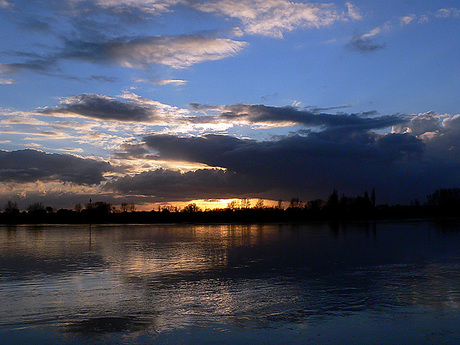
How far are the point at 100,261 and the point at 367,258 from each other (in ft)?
48.5

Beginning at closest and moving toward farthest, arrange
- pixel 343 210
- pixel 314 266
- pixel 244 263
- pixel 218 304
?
1. pixel 218 304
2. pixel 314 266
3. pixel 244 263
4. pixel 343 210

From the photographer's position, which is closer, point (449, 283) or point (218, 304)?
point (218, 304)

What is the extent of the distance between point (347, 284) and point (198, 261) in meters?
9.47

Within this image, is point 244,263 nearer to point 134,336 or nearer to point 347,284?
point 347,284

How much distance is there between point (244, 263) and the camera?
2203 centimetres

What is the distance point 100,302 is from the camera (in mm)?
12961

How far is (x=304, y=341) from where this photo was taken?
30.6 feet

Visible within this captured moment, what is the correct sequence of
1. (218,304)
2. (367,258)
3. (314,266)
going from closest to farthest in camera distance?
(218,304) → (314,266) → (367,258)

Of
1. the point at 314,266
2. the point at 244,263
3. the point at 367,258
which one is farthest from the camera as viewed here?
the point at 367,258

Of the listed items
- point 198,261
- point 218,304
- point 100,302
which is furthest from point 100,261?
point 218,304

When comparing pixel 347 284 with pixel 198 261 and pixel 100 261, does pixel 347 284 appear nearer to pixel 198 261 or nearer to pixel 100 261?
pixel 198 261

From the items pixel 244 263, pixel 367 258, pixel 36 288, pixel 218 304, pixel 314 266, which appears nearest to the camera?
pixel 218 304

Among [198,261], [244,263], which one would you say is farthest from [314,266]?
[198,261]

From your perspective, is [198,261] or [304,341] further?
[198,261]
